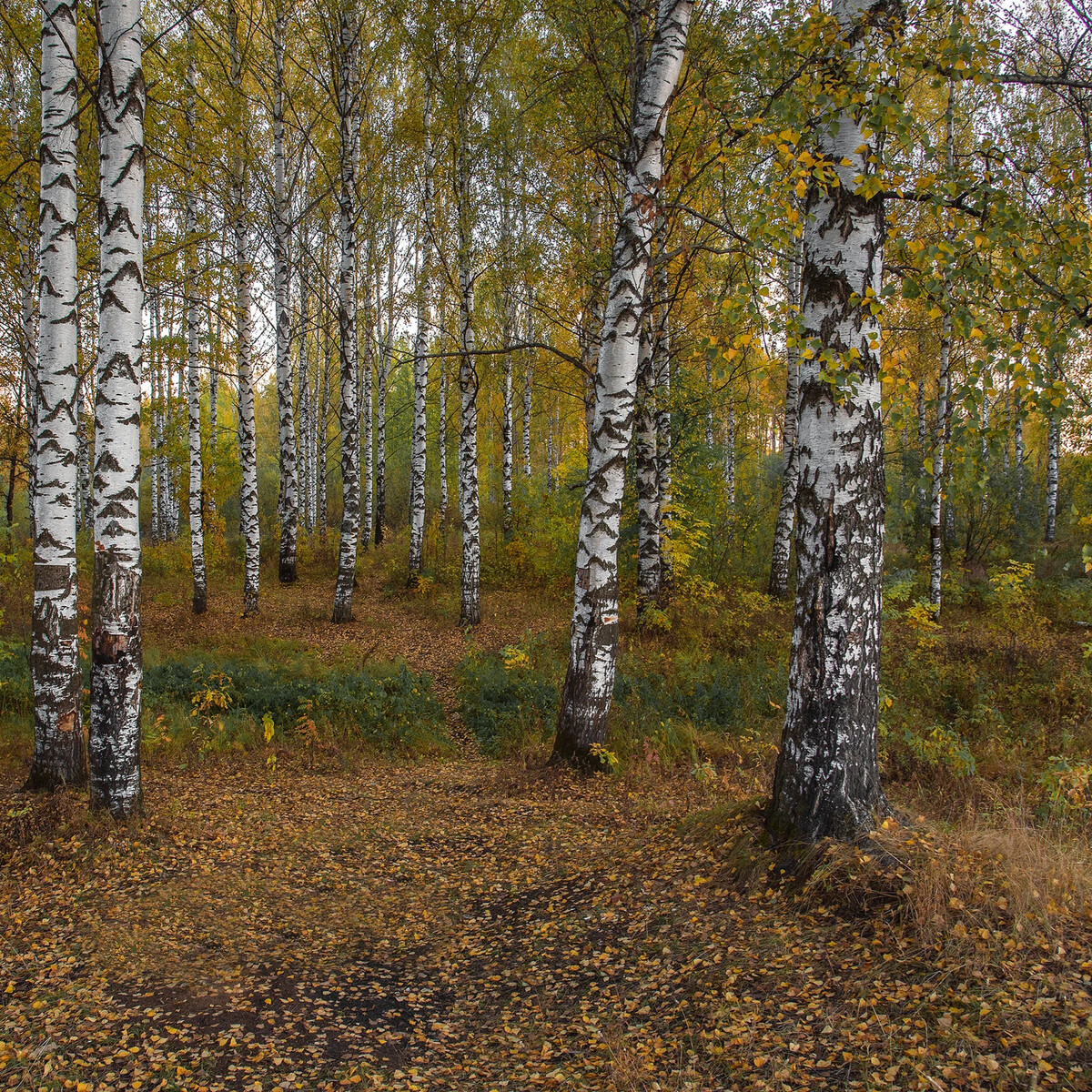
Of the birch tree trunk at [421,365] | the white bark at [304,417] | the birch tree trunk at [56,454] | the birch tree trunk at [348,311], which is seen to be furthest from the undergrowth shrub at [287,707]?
the white bark at [304,417]

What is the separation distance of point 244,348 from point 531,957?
1253 cm

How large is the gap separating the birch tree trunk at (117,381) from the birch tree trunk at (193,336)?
6270 millimetres

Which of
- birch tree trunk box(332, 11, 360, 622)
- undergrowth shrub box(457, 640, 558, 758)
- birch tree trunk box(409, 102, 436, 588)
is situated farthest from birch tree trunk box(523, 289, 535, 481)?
undergrowth shrub box(457, 640, 558, 758)

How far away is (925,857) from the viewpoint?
333cm

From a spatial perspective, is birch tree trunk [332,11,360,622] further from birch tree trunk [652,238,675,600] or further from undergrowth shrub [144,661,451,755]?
birch tree trunk [652,238,675,600]

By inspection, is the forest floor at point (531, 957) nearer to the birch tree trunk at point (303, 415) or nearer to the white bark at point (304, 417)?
the birch tree trunk at point (303, 415)

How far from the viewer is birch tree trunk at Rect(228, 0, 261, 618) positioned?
39.3 feet

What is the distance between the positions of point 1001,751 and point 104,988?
8185mm

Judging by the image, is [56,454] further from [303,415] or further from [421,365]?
[303,415]

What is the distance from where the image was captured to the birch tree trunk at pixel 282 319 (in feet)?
40.3

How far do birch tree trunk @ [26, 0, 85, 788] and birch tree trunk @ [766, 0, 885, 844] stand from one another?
5.32 metres

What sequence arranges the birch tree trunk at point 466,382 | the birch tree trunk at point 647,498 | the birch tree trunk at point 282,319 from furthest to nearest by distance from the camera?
the birch tree trunk at point 282,319
the birch tree trunk at point 466,382
the birch tree trunk at point 647,498

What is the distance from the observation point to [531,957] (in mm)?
3691

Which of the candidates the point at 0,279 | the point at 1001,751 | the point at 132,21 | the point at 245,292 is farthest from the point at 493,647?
the point at 0,279
